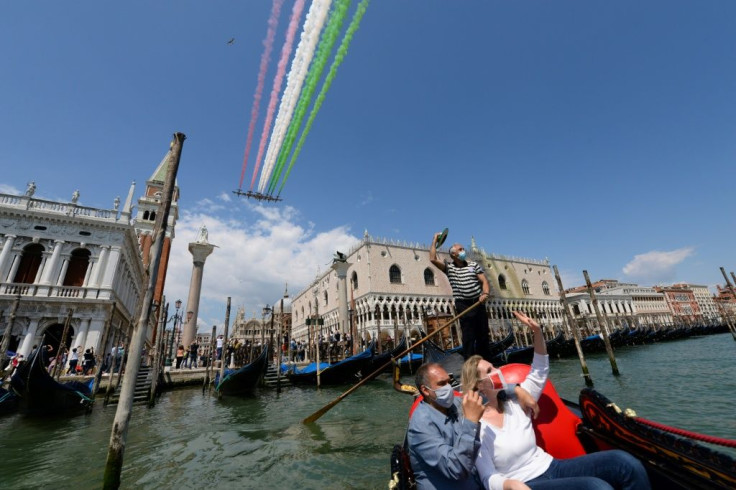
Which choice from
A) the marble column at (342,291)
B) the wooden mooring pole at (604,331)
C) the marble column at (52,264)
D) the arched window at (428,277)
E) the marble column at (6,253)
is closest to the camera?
the wooden mooring pole at (604,331)

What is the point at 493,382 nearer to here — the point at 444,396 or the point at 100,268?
the point at 444,396

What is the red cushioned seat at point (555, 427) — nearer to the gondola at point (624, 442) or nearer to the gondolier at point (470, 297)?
the gondola at point (624, 442)

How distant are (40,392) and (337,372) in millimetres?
8385

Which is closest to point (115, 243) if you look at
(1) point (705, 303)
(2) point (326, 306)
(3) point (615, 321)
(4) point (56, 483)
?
(4) point (56, 483)

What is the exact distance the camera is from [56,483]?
3.73 metres

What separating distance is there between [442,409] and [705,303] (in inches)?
A: 3380

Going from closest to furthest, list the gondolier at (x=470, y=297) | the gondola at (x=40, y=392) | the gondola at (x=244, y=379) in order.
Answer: the gondolier at (x=470, y=297), the gondola at (x=40, y=392), the gondola at (x=244, y=379)

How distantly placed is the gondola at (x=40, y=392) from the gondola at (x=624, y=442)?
9.53 m

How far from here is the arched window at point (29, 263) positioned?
45.9ft

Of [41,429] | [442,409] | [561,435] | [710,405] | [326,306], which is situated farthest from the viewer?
[326,306]

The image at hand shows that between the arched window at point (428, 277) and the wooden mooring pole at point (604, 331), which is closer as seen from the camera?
the wooden mooring pole at point (604, 331)

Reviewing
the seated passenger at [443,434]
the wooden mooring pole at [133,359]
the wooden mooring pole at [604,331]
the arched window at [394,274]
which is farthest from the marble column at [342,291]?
the seated passenger at [443,434]

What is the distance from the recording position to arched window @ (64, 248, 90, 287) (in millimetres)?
14727

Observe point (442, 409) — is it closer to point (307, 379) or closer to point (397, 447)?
point (397, 447)
